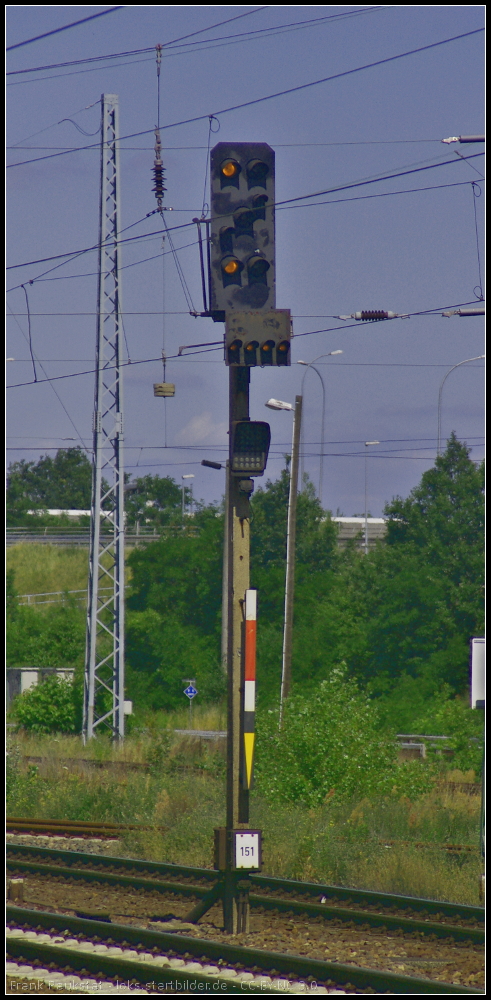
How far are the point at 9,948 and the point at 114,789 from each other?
9822 millimetres

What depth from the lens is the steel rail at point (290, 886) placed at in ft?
35.7

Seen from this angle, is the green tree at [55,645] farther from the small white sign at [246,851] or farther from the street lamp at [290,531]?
the small white sign at [246,851]

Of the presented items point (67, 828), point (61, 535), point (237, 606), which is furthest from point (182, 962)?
point (61, 535)

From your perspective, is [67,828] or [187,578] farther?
[187,578]

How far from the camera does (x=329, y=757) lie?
51.7 feet

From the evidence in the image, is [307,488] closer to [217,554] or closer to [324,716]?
[217,554]

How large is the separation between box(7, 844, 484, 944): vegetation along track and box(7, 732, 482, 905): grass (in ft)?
2.80

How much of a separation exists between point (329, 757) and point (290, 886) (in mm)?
3718

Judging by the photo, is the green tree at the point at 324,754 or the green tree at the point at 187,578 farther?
the green tree at the point at 187,578

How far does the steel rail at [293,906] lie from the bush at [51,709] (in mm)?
18040

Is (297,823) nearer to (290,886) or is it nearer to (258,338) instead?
(290,886)

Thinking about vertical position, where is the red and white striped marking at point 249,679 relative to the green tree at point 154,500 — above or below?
below

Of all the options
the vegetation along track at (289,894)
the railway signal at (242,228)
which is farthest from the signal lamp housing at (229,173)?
the vegetation along track at (289,894)

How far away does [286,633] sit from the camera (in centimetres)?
2594
